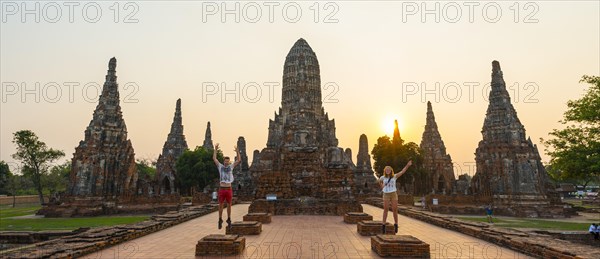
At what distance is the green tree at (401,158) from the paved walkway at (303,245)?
147 ft

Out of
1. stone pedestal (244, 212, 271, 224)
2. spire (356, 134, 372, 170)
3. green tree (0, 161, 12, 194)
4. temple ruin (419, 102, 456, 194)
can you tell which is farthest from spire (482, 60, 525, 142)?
green tree (0, 161, 12, 194)

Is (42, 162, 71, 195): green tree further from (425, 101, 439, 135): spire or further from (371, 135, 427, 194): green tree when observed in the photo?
(425, 101, 439, 135): spire

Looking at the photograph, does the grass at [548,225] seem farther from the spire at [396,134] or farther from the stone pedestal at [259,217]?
the spire at [396,134]

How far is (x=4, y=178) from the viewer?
63250 millimetres

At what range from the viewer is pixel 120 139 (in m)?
33.6

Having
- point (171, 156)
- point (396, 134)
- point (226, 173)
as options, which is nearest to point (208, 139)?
point (171, 156)

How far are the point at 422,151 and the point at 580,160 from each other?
1401 inches

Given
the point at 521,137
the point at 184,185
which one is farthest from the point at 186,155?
the point at 521,137

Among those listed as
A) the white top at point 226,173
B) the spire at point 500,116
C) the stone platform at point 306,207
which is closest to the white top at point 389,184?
the white top at point 226,173

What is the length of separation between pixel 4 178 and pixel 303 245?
240ft

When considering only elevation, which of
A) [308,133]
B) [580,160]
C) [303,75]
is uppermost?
[303,75]

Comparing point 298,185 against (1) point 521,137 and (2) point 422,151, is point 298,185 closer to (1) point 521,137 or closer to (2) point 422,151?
(1) point 521,137

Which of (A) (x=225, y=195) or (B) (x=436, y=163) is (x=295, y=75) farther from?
(A) (x=225, y=195)

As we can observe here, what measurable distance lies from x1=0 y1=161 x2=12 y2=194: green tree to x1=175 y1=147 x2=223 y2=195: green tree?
32.9m
